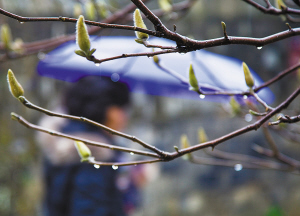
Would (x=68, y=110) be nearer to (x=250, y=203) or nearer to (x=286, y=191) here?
(x=250, y=203)

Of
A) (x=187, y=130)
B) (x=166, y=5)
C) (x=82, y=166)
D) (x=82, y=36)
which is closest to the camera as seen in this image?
(x=82, y=36)

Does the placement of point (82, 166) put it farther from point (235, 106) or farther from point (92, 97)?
point (235, 106)

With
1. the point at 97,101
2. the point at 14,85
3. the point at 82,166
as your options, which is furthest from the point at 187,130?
the point at 14,85

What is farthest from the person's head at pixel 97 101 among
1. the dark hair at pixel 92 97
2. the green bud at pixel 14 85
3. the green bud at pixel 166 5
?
the green bud at pixel 14 85

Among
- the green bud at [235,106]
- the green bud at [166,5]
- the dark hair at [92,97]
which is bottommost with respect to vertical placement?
the green bud at [235,106]

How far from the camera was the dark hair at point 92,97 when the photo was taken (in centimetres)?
130

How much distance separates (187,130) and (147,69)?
146 centimetres

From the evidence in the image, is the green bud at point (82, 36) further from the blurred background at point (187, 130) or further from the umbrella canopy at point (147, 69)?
the blurred background at point (187, 130)

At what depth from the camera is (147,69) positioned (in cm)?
117

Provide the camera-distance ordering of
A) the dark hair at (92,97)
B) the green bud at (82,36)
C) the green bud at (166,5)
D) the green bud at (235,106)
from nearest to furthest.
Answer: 1. the green bud at (82,36)
2. the green bud at (235,106)
3. the green bud at (166,5)
4. the dark hair at (92,97)

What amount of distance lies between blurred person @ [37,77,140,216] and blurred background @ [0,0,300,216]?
111 centimetres

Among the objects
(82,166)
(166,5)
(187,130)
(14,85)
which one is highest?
(187,130)

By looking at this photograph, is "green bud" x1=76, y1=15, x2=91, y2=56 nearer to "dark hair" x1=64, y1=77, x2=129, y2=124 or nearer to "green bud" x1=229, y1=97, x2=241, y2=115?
"green bud" x1=229, y1=97, x2=241, y2=115

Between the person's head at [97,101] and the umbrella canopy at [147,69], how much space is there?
51 mm
